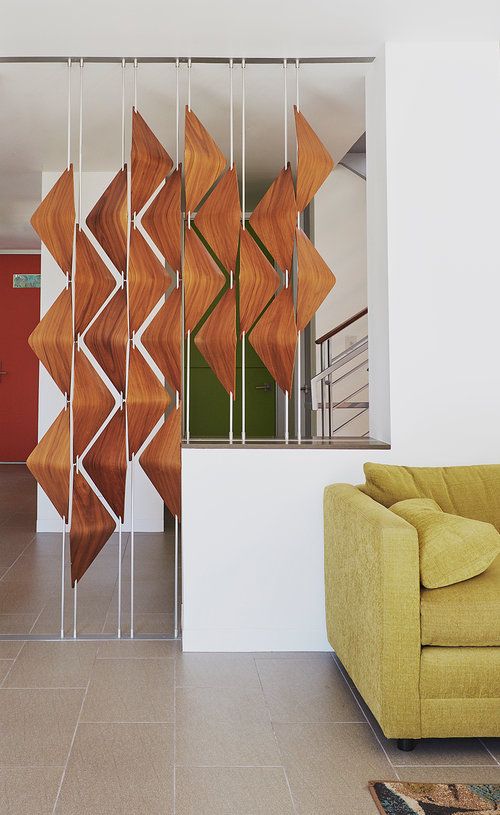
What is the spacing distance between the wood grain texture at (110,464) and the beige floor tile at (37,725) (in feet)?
2.99

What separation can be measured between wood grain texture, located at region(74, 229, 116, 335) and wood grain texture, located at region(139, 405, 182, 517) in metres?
0.62

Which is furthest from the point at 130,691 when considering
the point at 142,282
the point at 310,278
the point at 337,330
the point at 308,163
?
the point at 337,330

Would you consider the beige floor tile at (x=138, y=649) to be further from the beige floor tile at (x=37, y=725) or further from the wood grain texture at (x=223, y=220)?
the wood grain texture at (x=223, y=220)

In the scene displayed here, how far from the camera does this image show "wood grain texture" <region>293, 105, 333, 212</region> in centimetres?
329

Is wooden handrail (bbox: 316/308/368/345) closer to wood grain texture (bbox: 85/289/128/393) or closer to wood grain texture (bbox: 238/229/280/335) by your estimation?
wood grain texture (bbox: 238/229/280/335)

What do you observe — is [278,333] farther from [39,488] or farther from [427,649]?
[39,488]

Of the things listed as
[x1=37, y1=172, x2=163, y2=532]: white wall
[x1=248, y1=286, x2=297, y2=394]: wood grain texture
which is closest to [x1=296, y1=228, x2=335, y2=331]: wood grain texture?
[x1=248, y1=286, x2=297, y2=394]: wood grain texture

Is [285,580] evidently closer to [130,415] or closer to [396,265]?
[130,415]

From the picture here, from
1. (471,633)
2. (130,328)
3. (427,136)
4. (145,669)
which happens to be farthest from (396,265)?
(145,669)

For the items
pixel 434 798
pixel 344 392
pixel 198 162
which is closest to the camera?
pixel 434 798

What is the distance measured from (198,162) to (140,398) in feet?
3.64

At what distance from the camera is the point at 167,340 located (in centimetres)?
322

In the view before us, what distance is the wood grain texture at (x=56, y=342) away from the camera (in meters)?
3.22

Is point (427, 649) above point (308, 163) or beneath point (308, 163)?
beneath
